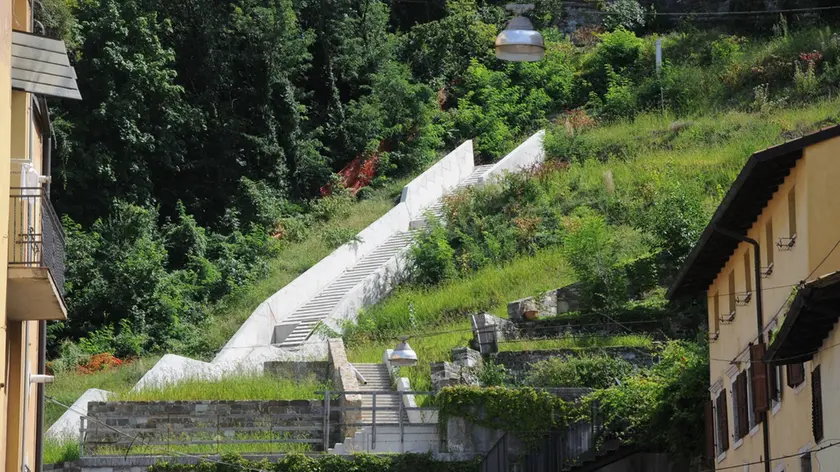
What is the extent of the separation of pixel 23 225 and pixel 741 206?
11628 millimetres

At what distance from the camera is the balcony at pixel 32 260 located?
64.0ft

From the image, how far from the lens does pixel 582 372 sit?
39.1 metres

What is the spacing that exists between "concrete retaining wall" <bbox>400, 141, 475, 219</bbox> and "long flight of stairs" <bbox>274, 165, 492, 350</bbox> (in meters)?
0.56

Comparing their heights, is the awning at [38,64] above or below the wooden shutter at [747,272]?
above

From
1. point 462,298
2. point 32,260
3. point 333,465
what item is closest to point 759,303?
point 32,260

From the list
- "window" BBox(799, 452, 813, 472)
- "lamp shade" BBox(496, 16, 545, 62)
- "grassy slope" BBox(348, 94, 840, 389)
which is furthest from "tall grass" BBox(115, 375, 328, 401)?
"lamp shade" BBox(496, 16, 545, 62)

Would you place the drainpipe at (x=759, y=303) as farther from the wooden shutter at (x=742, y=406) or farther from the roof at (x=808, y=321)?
the roof at (x=808, y=321)

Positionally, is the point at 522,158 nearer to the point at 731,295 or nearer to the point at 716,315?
the point at 716,315

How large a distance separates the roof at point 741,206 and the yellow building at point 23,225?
384 inches

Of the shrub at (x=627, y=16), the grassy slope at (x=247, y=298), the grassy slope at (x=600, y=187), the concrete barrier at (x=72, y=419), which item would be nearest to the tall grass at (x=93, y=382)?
the grassy slope at (x=247, y=298)

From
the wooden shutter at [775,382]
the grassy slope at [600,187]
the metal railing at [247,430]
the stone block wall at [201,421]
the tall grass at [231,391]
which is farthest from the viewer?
the grassy slope at [600,187]

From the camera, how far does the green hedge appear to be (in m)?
36.5

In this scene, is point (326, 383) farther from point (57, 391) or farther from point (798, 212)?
point (798, 212)

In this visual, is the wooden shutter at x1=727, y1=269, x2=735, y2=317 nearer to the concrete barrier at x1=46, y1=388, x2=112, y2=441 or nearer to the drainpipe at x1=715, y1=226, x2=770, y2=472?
the drainpipe at x1=715, y1=226, x2=770, y2=472
